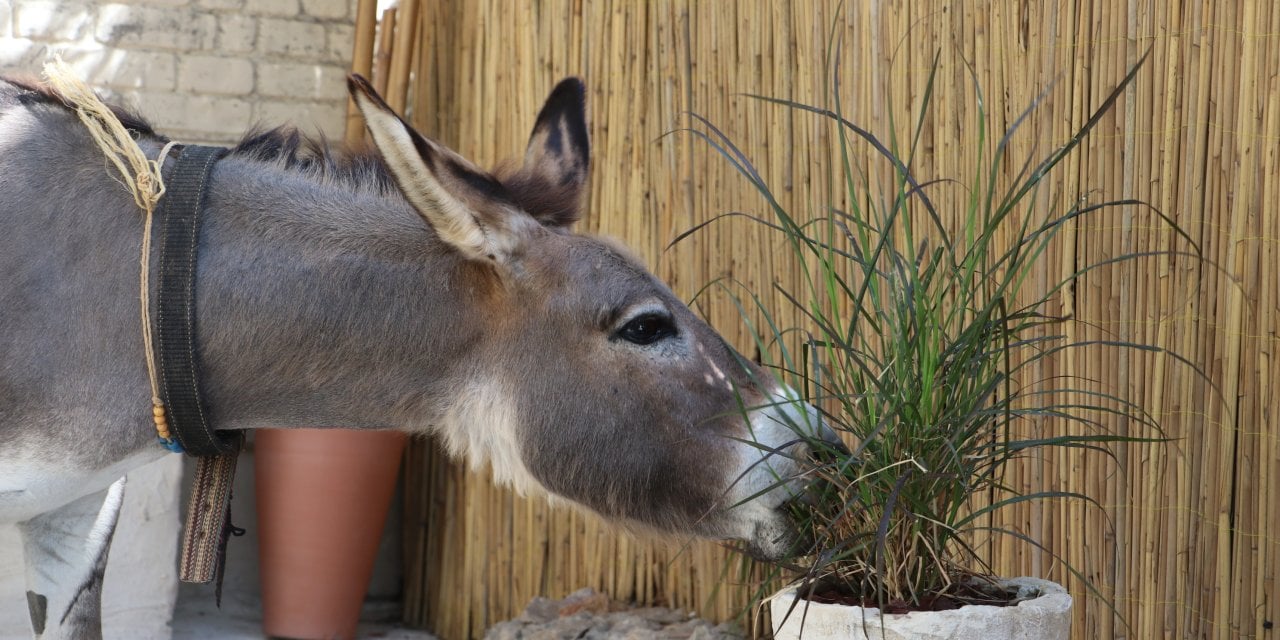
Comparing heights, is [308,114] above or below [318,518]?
above

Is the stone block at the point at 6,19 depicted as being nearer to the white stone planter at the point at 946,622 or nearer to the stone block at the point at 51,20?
the stone block at the point at 51,20

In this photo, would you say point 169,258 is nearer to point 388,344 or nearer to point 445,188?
point 388,344

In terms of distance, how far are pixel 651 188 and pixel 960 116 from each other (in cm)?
104

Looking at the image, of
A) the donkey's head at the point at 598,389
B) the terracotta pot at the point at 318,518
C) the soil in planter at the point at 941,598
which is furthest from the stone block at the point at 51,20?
the soil in planter at the point at 941,598

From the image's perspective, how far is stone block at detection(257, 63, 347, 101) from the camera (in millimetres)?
4535

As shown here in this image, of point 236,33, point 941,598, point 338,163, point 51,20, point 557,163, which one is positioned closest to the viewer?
point 941,598

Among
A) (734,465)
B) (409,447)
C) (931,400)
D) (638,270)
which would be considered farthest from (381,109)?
(409,447)

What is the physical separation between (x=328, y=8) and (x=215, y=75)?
49cm

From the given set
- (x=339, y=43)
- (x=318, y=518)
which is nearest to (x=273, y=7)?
(x=339, y=43)

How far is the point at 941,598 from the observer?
1.96 m

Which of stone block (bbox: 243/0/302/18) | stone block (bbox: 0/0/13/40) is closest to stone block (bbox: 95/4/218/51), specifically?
stone block (bbox: 243/0/302/18)

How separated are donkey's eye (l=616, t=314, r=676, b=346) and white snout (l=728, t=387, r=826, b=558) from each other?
215 mm

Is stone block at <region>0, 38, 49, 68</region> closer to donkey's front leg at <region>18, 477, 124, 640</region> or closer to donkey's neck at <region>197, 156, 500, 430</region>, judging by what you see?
donkey's front leg at <region>18, 477, 124, 640</region>

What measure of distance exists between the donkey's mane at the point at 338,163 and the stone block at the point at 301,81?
7.23 feet
